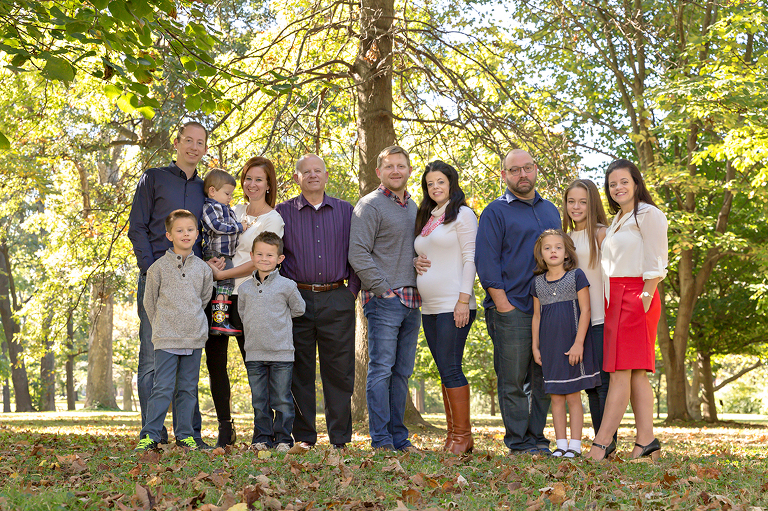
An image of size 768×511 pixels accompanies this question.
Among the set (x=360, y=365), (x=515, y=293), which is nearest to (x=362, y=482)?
(x=515, y=293)

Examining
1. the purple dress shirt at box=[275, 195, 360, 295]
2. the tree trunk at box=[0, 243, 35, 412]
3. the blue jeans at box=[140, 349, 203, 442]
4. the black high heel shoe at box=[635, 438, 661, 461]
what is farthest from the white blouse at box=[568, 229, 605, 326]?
the tree trunk at box=[0, 243, 35, 412]

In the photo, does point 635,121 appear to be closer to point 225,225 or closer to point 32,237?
point 225,225

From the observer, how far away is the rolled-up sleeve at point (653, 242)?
488 centimetres

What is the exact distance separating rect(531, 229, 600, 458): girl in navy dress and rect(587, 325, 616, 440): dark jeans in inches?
5.5

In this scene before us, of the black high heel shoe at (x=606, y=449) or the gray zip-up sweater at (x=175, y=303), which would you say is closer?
the black high heel shoe at (x=606, y=449)

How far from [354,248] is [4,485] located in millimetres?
2893

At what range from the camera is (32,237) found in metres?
31.9

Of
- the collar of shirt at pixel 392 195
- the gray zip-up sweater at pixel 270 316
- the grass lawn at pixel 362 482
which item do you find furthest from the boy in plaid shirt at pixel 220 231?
the collar of shirt at pixel 392 195

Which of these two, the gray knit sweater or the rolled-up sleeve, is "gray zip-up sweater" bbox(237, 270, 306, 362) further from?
the rolled-up sleeve

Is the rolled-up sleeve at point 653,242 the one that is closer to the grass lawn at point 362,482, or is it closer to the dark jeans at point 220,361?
the grass lawn at point 362,482

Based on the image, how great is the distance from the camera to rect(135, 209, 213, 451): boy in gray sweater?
5020 millimetres

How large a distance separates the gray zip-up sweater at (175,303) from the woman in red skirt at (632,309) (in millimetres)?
3170

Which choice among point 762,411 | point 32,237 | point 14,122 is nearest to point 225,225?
point 14,122

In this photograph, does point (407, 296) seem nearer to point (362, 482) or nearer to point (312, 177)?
point (312, 177)
